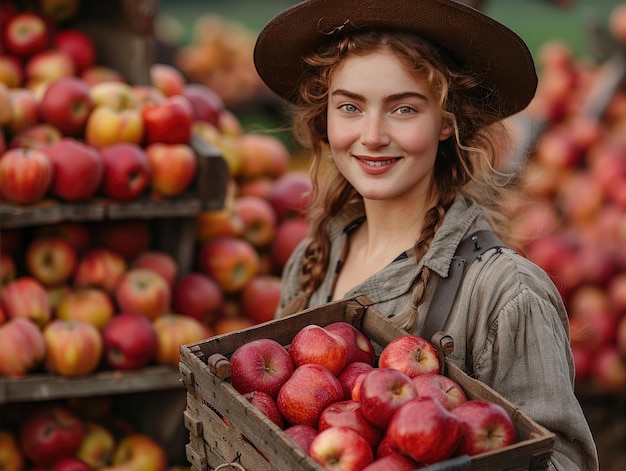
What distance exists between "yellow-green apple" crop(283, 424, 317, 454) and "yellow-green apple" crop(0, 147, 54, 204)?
5.21ft

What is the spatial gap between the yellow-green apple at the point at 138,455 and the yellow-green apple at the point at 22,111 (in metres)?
1.18

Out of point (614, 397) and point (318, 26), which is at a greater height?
point (318, 26)

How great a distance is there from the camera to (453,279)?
196 centimetres

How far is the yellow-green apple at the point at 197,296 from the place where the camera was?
3.26 meters

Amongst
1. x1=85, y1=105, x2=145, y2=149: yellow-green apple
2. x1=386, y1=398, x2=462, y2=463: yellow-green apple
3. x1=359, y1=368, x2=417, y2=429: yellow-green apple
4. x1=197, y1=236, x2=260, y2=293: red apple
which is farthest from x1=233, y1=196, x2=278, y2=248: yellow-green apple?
x1=386, y1=398, x2=462, y2=463: yellow-green apple

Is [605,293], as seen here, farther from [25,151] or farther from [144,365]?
[25,151]

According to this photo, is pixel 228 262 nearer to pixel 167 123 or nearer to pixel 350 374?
pixel 167 123

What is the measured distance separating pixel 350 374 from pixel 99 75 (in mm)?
2206

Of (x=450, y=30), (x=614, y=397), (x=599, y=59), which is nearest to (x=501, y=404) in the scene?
(x=450, y=30)

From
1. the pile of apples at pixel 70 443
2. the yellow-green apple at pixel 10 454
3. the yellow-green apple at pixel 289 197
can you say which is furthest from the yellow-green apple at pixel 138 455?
the yellow-green apple at pixel 289 197

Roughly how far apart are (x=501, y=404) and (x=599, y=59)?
5.02m

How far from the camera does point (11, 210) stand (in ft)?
9.31

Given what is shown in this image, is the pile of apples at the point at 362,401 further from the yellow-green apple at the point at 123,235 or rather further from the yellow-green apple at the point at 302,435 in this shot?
the yellow-green apple at the point at 123,235

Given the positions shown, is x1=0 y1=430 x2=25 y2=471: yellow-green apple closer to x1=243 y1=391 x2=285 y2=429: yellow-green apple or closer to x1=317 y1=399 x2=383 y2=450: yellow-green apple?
x1=243 y1=391 x2=285 y2=429: yellow-green apple
